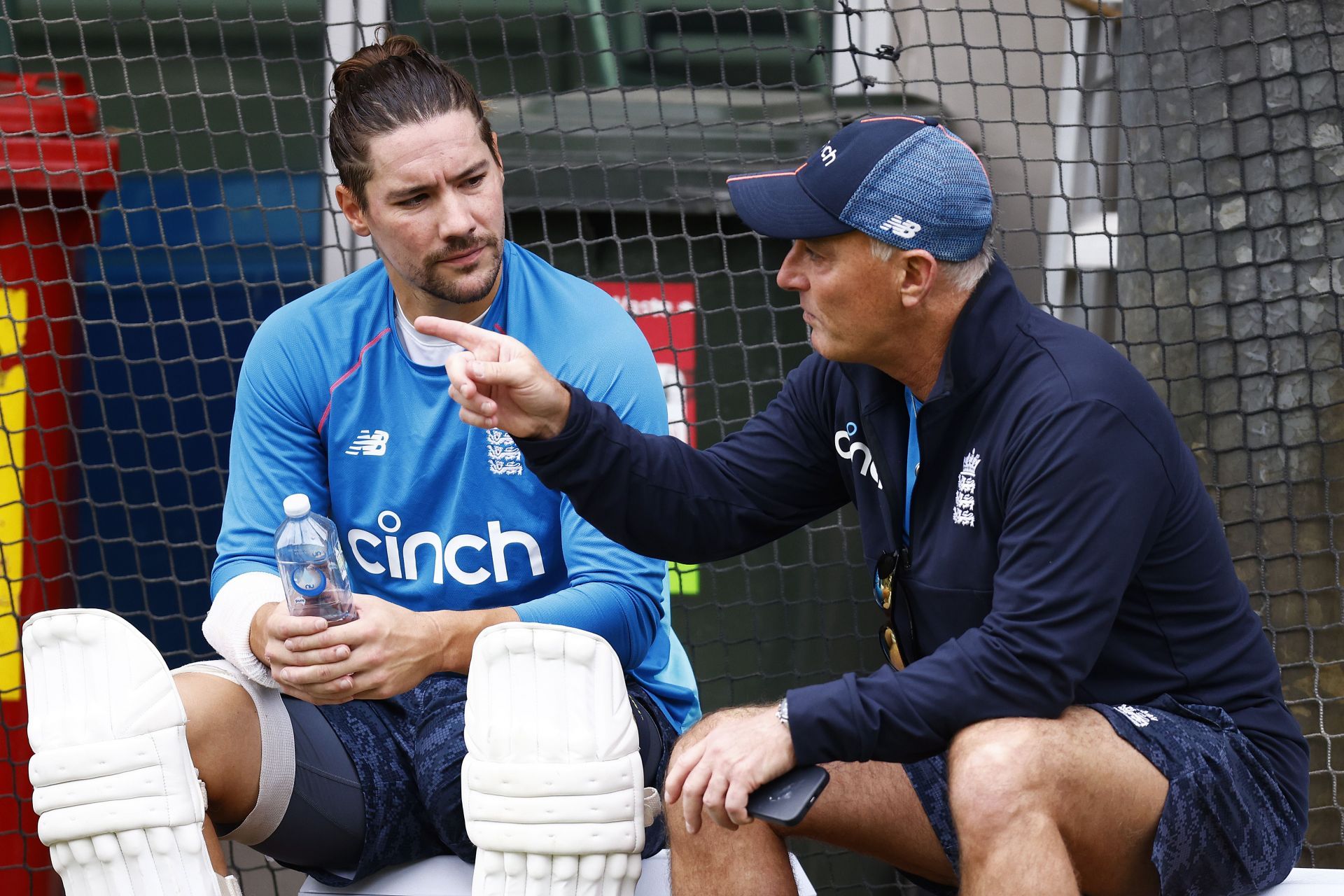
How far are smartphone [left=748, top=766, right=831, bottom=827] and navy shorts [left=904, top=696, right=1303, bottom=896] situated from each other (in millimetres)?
226

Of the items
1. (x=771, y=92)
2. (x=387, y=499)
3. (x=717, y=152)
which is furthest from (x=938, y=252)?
(x=771, y=92)

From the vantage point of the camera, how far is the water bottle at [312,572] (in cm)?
193

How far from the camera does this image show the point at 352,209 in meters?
2.31

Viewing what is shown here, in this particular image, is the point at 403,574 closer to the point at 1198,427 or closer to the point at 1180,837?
the point at 1180,837

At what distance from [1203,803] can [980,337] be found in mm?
640

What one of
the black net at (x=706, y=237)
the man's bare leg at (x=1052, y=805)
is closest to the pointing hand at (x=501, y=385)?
the man's bare leg at (x=1052, y=805)

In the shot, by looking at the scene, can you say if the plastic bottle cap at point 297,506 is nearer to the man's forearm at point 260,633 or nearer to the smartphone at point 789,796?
the man's forearm at point 260,633

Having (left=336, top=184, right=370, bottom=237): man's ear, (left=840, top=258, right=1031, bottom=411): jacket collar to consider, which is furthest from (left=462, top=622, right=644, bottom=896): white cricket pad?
(left=336, top=184, right=370, bottom=237): man's ear

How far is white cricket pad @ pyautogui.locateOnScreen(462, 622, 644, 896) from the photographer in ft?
5.51

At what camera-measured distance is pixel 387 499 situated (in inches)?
86.3

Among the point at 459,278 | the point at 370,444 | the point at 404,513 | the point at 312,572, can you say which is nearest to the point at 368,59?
the point at 459,278

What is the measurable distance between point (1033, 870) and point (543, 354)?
3.54ft

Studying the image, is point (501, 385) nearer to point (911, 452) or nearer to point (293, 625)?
point (293, 625)

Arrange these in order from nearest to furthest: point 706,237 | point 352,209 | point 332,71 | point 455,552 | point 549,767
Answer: point 549,767 < point 455,552 < point 352,209 < point 706,237 < point 332,71
